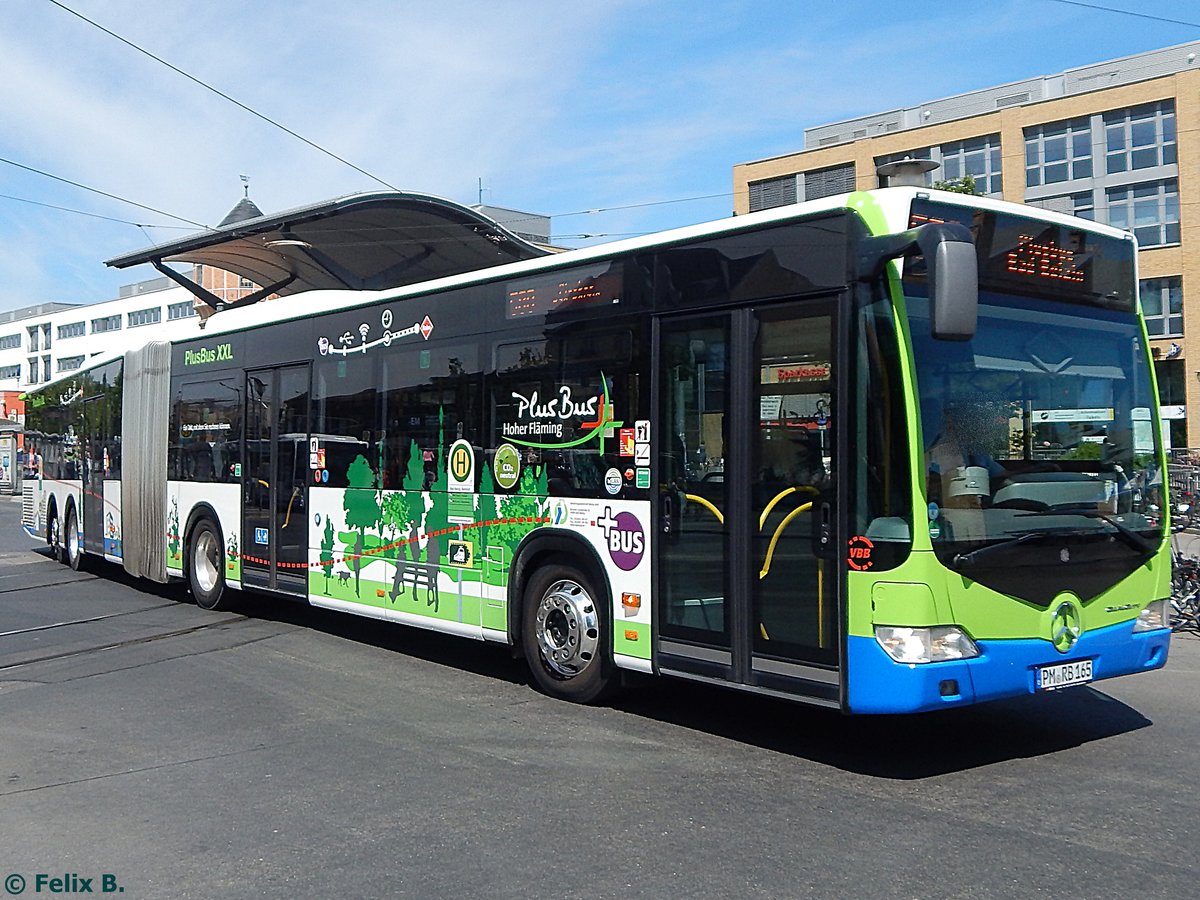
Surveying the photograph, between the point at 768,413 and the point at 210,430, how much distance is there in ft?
28.3

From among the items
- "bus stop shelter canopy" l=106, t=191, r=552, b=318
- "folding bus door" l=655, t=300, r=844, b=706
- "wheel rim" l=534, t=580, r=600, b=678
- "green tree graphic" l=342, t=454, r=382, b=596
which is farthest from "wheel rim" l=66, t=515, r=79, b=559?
"folding bus door" l=655, t=300, r=844, b=706

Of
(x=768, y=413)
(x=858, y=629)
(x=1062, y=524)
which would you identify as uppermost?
(x=768, y=413)

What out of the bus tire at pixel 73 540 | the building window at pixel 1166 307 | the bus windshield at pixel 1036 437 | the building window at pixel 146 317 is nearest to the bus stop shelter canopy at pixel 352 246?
the bus tire at pixel 73 540

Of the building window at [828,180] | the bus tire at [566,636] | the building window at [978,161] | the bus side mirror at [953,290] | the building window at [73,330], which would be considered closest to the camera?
the bus side mirror at [953,290]

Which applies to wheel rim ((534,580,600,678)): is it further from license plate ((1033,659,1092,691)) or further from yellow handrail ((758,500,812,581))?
license plate ((1033,659,1092,691))

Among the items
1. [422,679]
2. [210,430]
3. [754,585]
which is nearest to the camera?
[754,585]

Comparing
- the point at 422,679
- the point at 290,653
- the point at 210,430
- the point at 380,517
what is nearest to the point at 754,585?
the point at 422,679

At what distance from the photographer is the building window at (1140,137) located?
144 feet

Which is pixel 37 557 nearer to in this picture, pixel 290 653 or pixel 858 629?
pixel 290 653

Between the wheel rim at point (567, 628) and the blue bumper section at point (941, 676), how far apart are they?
2321mm

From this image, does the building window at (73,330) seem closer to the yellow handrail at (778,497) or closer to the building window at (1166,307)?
the building window at (1166,307)

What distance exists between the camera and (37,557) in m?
21.4

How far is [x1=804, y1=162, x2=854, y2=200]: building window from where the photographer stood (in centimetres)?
5303

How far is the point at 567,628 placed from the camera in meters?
8.27
